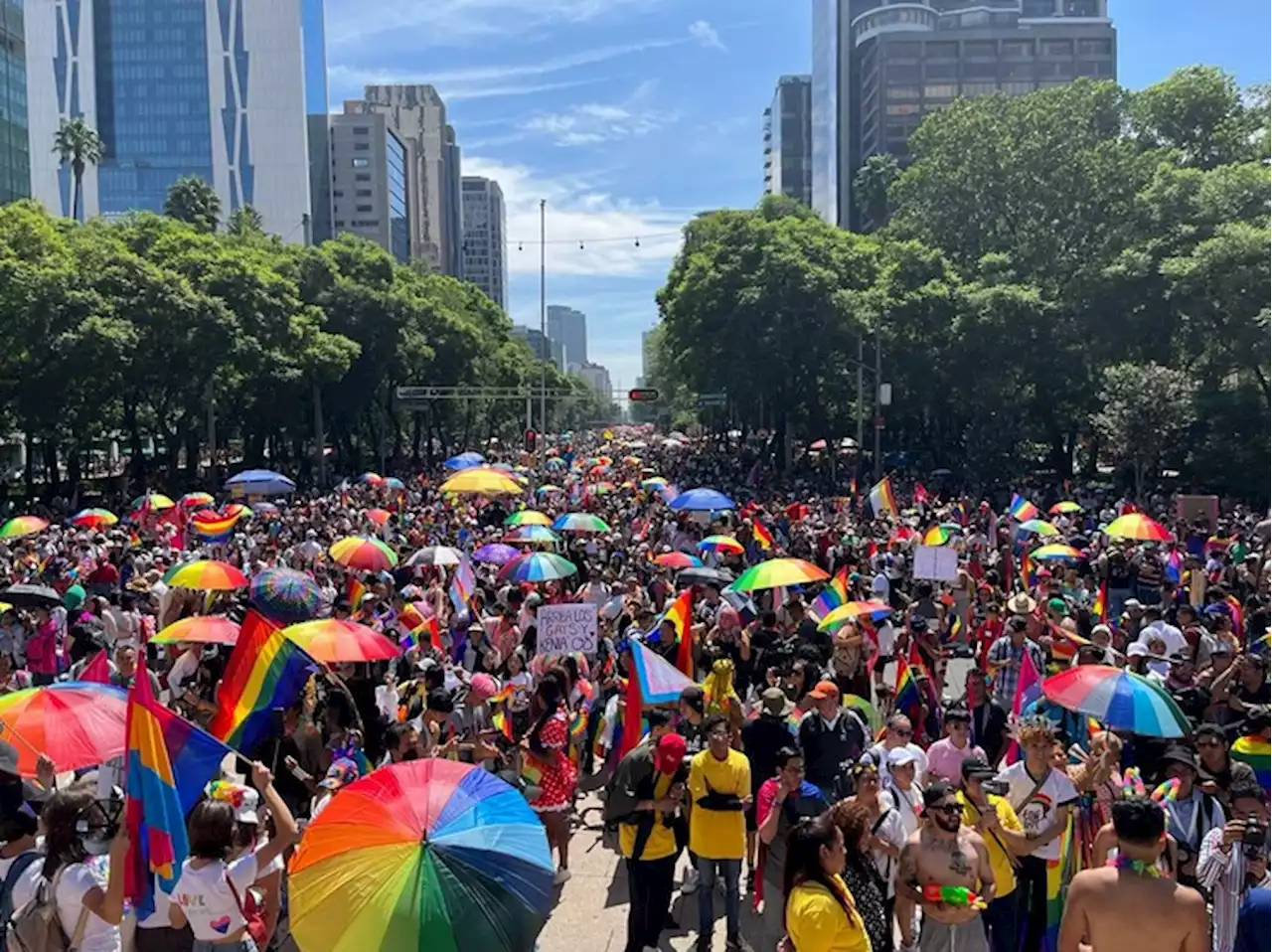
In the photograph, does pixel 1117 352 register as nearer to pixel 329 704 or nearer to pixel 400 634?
pixel 400 634

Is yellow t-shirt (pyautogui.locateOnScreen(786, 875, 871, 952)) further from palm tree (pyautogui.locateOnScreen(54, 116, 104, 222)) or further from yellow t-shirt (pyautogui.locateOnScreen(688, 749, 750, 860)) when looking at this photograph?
palm tree (pyautogui.locateOnScreen(54, 116, 104, 222))

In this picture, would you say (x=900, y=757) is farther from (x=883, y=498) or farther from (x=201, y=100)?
(x=201, y=100)

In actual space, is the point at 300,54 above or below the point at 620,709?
above

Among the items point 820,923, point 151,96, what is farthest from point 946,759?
point 151,96

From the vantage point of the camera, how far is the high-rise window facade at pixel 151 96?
13425 centimetres

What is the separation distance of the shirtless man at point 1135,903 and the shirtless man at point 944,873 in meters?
0.56

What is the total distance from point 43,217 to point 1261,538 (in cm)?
3609

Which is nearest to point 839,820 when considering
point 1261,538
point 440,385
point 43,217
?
point 1261,538

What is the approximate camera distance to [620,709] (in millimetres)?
8539

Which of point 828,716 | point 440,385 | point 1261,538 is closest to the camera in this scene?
point 828,716

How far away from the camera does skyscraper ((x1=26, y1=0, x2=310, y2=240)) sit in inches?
5285

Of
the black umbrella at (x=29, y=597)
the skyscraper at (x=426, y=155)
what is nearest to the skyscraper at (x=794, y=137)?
the skyscraper at (x=426, y=155)

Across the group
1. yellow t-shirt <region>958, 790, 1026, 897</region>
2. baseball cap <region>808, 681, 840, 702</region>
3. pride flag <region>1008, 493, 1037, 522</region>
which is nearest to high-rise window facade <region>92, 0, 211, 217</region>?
pride flag <region>1008, 493, 1037, 522</region>

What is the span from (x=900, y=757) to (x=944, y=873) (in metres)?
1.13
